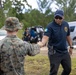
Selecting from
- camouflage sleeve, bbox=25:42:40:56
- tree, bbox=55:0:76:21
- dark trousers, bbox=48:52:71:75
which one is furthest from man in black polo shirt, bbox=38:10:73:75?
tree, bbox=55:0:76:21

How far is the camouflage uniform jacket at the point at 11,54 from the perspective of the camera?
14.0ft

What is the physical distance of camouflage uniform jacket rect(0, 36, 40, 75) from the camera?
168 inches

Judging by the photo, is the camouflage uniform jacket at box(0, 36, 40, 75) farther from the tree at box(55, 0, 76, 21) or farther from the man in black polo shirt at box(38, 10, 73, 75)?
the tree at box(55, 0, 76, 21)

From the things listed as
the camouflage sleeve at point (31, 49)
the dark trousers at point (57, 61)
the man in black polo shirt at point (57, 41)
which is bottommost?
the dark trousers at point (57, 61)

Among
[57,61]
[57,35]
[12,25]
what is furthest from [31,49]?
[57,61]

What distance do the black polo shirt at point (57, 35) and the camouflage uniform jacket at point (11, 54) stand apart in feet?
7.45

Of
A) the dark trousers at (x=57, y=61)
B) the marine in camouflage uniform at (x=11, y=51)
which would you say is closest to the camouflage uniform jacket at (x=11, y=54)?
the marine in camouflage uniform at (x=11, y=51)

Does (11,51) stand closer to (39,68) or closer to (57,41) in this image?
(57,41)

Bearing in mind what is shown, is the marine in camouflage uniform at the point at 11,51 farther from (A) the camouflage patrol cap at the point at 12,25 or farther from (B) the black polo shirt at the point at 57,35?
(B) the black polo shirt at the point at 57,35

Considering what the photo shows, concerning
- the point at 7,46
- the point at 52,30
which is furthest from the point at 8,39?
the point at 52,30

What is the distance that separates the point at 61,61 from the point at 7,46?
2.76 m

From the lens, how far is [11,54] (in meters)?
4.27

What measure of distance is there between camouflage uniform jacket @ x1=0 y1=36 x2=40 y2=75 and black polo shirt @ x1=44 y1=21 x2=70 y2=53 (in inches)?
89.4

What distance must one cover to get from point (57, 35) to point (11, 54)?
2448 millimetres
